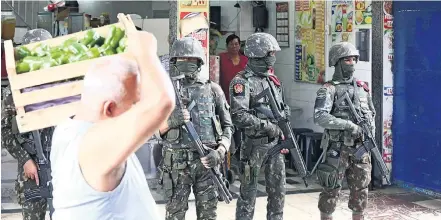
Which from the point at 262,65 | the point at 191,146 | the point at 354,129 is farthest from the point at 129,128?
the point at 354,129

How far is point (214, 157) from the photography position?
238 inches

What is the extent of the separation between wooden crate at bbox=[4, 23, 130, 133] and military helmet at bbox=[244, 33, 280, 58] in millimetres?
3659

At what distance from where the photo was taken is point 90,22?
11.5 m

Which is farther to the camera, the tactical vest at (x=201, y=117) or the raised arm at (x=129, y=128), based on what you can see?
the tactical vest at (x=201, y=117)

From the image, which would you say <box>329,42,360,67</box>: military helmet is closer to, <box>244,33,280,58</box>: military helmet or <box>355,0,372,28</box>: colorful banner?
<box>244,33,280,58</box>: military helmet

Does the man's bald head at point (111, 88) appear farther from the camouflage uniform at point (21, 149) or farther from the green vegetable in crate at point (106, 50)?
the camouflage uniform at point (21, 149)

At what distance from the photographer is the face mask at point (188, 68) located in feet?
20.4

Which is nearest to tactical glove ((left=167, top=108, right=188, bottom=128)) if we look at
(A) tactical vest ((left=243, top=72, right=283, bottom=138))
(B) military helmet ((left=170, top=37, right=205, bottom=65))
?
(B) military helmet ((left=170, top=37, right=205, bottom=65))

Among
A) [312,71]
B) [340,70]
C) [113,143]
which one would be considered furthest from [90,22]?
[113,143]

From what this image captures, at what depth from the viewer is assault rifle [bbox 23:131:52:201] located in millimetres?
6035

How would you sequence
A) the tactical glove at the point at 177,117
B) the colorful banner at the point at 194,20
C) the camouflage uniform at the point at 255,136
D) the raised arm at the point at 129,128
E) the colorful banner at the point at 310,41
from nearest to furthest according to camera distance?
1. the raised arm at the point at 129,128
2. the tactical glove at the point at 177,117
3. the camouflage uniform at the point at 255,136
4. the colorful banner at the point at 194,20
5. the colorful banner at the point at 310,41

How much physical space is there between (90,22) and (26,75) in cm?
836

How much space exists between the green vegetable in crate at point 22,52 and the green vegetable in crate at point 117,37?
0.43 meters

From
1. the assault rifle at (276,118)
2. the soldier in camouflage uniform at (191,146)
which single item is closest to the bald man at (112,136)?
the soldier in camouflage uniform at (191,146)
